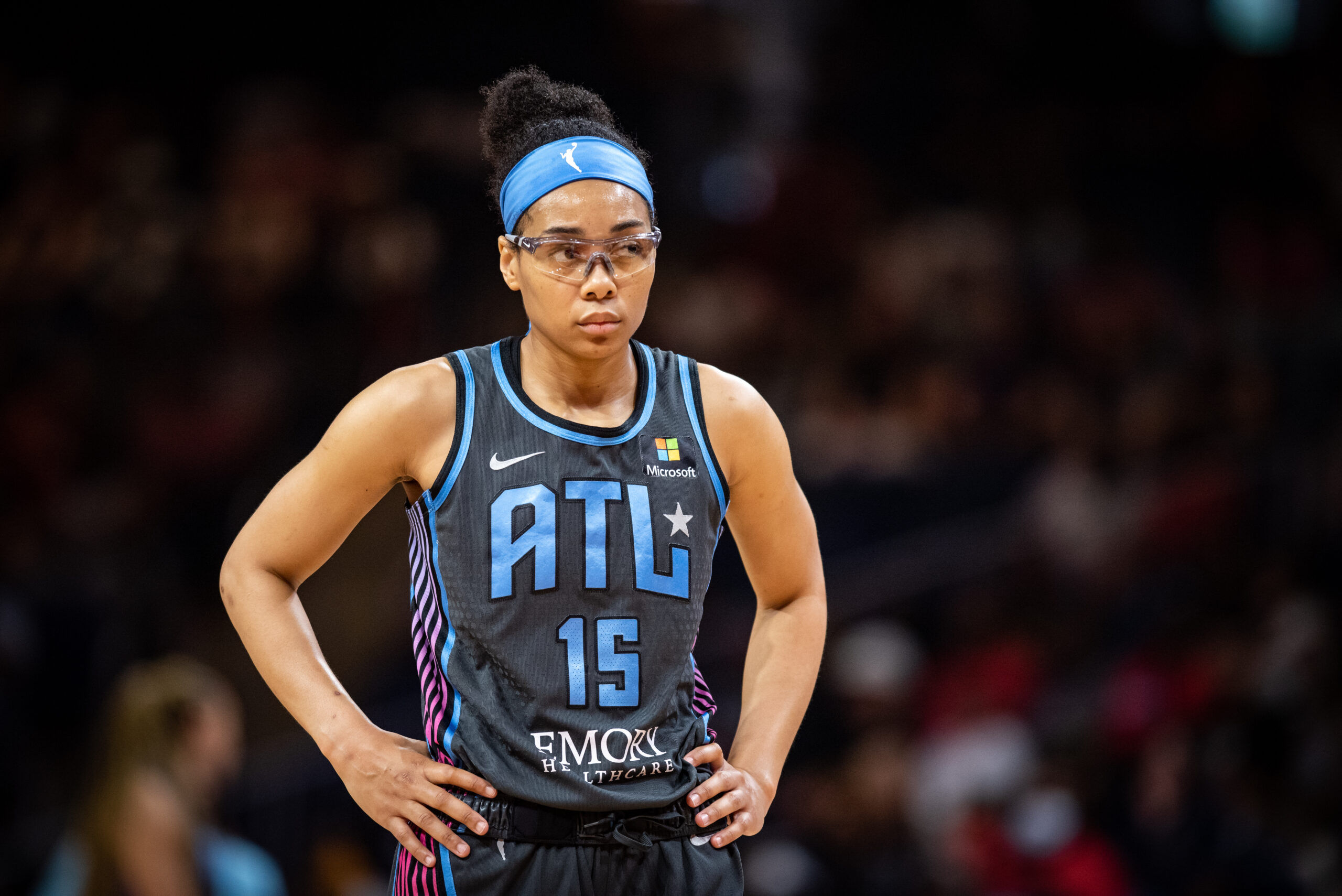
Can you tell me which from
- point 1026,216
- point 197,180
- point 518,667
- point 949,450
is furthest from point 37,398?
point 1026,216

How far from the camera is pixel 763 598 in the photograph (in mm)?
2609

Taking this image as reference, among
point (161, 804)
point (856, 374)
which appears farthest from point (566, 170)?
point (856, 374)

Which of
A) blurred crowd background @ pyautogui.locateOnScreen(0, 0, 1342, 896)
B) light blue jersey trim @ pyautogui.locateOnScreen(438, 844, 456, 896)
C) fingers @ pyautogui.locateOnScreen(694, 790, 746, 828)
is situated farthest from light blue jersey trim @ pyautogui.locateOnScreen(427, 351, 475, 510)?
blurred crowd background @ pyautogui.locateOnScreen(0, 0, 1342, 896)

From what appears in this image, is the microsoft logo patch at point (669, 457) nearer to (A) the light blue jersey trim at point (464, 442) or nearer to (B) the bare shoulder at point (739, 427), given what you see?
(B) the bare shoulder at point (739, 427)

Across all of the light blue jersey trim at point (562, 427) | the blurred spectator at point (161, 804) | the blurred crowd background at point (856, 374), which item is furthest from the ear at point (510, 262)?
the blurred crowd background at point (856, 374)

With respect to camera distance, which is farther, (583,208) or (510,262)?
(510,262)

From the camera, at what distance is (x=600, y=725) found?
217 centimetres

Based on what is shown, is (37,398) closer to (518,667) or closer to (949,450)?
(949,450)

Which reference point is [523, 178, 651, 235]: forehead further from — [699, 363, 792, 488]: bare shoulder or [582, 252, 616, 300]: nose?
[699, 363, 792, 488]: bare shoulder

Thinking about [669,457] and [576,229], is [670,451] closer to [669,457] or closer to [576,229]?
[669,457]

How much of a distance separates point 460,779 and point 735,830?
1.56 ft

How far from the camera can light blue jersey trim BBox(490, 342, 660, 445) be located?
2285 mm

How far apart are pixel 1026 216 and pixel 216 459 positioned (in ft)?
17.2

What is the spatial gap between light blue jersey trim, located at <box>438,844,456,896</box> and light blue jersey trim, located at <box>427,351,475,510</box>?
55 cm
